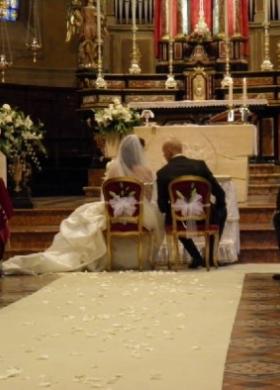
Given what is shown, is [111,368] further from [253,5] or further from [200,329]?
[253,5]

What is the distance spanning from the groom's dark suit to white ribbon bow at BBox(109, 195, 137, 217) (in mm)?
286

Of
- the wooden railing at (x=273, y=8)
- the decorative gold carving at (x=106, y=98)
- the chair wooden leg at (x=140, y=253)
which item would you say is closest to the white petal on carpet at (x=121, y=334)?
the chair wooden leg at (x=140, y=253)

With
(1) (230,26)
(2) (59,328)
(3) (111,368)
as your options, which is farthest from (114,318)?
(1) (230,26)

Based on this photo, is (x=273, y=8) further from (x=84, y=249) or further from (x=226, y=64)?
(x=84, y=249)

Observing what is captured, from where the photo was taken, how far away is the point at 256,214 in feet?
42.4

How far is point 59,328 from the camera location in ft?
23.7

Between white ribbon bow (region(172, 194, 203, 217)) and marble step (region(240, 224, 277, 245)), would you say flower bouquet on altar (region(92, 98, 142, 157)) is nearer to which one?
marble step (region(240, 224, 277, 245))

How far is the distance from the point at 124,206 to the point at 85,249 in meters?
0.65

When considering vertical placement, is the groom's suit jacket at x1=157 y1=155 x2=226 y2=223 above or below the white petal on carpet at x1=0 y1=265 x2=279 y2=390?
above

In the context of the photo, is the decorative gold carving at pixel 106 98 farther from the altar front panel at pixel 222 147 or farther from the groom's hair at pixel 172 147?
the groom's hair at pixel 172 147

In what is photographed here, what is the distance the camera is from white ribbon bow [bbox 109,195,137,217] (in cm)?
1100

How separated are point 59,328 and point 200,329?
0.94 metres

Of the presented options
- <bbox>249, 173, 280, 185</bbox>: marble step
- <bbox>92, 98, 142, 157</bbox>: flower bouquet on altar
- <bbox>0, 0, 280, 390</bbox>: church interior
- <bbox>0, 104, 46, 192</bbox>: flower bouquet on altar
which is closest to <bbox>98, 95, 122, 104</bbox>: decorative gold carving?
<bbox>0, 0, 280, 390</bbox>: church interior

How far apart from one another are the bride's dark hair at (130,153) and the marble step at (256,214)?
204 centimetres
